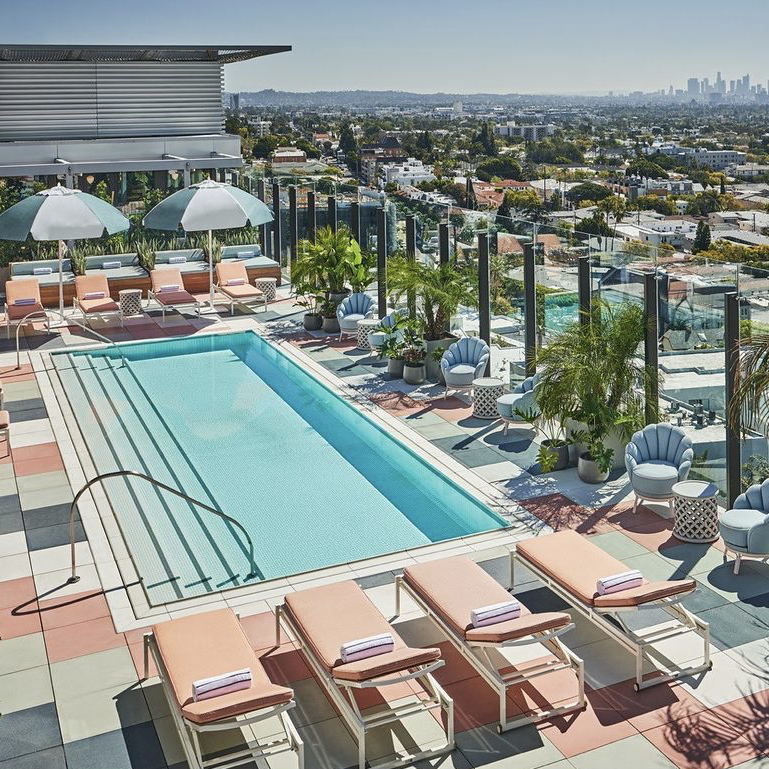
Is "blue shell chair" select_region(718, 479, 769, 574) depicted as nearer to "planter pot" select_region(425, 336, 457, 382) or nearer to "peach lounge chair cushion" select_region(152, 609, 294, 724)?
"peach lounge chair cushion" select_region(152, 609, 294, 724)

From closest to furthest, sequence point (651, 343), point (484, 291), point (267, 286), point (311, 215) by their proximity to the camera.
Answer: point (651, 343), point (484, 291), point (267, 286), point (311, 215)

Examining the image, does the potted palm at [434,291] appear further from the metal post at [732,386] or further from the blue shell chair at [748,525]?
the blue shell chair at [748,525]

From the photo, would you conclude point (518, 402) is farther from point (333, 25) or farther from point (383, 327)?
point (333, 25)

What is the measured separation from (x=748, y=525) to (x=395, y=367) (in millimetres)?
6949

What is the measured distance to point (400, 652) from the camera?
6.36 m

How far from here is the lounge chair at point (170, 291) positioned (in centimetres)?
1817

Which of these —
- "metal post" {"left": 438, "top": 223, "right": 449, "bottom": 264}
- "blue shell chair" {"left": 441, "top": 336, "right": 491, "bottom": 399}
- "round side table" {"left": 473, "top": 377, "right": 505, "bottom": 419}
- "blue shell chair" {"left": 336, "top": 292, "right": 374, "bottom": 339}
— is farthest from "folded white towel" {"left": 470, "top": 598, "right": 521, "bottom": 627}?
"blue shell chair" {"left": 336, "top": 292, "right": 374, "bottom": 339}

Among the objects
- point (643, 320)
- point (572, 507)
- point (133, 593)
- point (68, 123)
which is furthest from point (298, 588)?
point (68, 123)

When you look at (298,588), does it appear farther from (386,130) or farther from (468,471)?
(386,130)

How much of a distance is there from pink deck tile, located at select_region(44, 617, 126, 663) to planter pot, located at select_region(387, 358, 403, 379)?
7.24 m

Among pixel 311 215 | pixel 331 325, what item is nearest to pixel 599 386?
pixel 331 325

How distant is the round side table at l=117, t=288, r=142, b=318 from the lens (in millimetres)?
18500

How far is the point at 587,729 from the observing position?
21.1 ft

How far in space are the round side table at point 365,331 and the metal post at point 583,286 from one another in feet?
15.9
